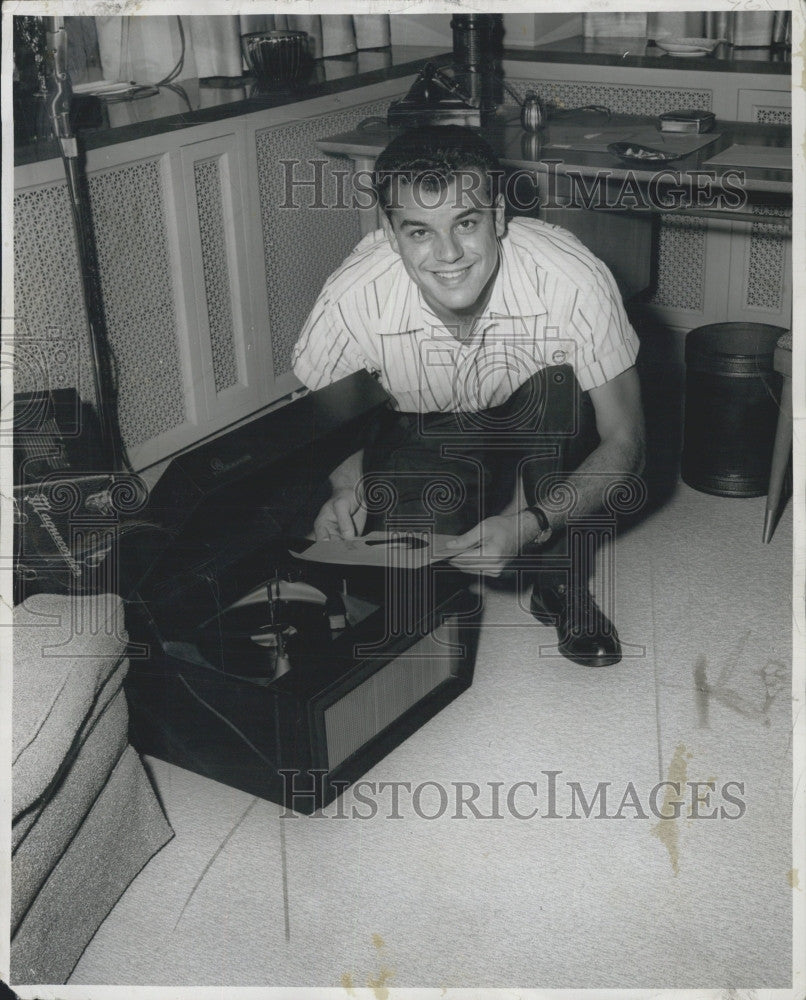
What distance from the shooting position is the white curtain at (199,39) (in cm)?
135

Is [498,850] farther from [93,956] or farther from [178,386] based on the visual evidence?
[178,386]

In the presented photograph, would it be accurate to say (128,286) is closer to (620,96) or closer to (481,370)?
(481,370)

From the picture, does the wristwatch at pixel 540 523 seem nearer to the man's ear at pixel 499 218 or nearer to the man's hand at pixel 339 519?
the man's hand at pixel 339 519

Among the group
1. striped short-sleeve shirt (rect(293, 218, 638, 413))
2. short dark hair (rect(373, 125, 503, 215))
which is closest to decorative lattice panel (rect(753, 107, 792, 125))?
striped short-sleeve shirt (rect(293, 218, 638, 413))

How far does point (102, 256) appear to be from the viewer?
1.59 meters

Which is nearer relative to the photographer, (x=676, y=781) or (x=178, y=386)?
(x=676, y=781)

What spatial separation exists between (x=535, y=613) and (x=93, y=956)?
2.48ft

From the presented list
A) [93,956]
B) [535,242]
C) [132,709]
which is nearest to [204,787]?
[132,709]

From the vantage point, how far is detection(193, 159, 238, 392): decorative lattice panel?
162 cm

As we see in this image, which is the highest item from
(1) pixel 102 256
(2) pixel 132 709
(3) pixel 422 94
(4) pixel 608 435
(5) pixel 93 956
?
(3) pixel 422 94

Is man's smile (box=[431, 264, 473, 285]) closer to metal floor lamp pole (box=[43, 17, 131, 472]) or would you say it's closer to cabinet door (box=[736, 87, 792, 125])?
metal floor lamp pole (box=[43, 17, 131, 472])

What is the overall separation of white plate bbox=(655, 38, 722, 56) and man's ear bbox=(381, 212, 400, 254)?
1.10 m

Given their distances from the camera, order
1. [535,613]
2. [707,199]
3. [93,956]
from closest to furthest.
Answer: [93,956] < [535,613] < [707,199]

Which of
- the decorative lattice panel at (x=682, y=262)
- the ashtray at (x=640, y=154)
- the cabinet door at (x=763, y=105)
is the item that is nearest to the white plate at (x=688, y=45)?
the cabinet door at (x=763, y=105)
